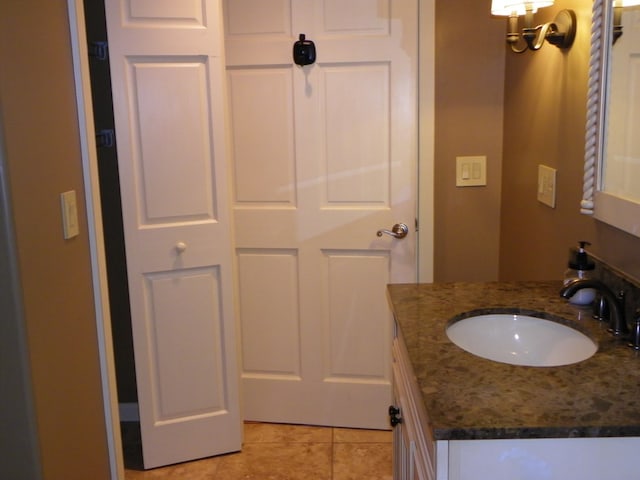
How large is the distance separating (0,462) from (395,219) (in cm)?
166

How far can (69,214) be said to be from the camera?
1.62 m

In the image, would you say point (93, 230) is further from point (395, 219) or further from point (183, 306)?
point (395, 219)

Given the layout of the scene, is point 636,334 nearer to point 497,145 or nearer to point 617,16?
point 617,16

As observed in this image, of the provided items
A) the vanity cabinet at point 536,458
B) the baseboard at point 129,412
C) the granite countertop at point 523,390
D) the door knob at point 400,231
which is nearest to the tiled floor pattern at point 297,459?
the baseboard at point 129,412

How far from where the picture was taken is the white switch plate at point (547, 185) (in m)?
2.01

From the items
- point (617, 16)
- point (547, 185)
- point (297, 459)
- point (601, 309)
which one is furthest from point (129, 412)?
point (617, 16)

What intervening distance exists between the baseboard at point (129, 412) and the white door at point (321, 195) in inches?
19.8

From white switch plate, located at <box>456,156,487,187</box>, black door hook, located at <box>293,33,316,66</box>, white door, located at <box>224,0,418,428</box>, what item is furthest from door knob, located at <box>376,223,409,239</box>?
black door hook, located at <box>293,33,316,66</box>

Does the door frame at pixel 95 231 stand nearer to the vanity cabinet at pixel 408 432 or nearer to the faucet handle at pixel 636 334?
the vanity cabinet at pixel 408 432

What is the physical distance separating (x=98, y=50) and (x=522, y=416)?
2.19 meters

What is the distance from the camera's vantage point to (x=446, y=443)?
40.9 inches

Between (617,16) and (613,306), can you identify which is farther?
(617,16)

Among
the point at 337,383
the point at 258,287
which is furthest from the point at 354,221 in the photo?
the point at 337,383

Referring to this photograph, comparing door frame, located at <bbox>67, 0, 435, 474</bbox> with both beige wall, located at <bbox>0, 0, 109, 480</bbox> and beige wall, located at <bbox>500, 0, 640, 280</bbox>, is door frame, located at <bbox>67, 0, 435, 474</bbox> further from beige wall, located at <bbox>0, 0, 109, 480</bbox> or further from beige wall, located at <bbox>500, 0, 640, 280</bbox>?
beige wall, located at <bbox>500, 0, 640, 280</bbox>
